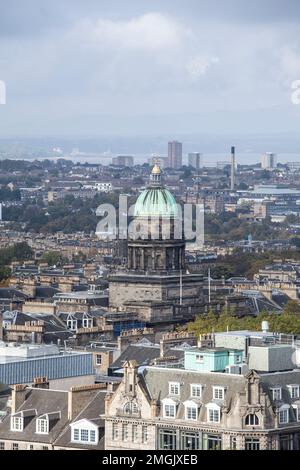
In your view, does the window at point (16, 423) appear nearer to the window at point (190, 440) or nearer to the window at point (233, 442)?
the window at point (190, 440)

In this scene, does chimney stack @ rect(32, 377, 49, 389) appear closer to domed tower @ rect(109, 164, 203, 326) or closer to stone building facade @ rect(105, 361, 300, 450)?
stone building facade @ rect(105, 361, 300, 450)

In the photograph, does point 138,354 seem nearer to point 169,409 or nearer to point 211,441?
point 169,409

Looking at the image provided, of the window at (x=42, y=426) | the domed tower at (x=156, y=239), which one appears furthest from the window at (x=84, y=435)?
the domed tower at (x=156, y=239)

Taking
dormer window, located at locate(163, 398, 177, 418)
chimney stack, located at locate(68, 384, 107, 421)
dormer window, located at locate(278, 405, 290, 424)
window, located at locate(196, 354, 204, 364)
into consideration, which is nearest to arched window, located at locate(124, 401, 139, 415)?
dormer window, located at locate(163, 398, 177, 418)

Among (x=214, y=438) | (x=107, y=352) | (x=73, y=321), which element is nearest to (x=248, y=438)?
(x=214, y=438)
